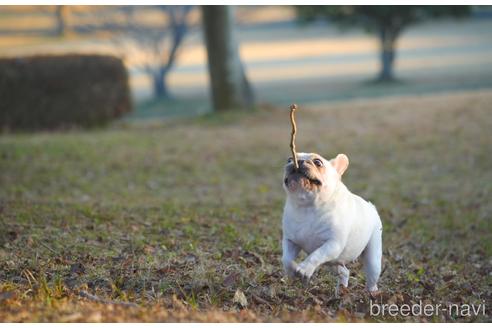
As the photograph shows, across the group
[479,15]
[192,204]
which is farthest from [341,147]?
[479,15]

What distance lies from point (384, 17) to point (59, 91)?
1727 centimetres

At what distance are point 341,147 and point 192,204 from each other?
205 inches

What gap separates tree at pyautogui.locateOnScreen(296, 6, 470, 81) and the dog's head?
25.7 meters

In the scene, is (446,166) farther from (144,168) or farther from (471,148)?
(144,168)

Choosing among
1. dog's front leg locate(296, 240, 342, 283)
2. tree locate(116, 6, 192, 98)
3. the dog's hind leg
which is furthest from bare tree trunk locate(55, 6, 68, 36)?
dog's front leg locate(296, 240, 342, 283)

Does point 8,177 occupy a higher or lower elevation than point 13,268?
lower

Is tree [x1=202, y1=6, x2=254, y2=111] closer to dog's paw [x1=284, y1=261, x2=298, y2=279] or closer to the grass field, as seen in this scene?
the grass field

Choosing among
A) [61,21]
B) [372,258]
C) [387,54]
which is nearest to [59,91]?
[372,258]

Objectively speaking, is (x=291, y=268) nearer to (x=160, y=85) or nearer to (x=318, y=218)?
(x=318, y=218)

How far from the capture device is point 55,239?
25.0ft

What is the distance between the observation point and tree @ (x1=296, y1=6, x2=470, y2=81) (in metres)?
30.7

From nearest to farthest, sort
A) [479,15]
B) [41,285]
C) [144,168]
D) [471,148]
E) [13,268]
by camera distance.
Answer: [41,285], [13,268], [144,168], [471,148], [479,15]

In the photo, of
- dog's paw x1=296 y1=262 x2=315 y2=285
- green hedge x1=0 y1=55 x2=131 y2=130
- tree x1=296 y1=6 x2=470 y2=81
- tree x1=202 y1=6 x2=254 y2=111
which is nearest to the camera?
dog's paw x1=296 y1=262 x2=315 y2=285
